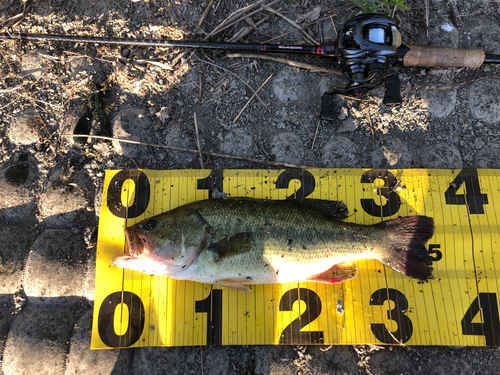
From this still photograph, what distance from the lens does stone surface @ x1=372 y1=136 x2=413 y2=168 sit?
3.54m

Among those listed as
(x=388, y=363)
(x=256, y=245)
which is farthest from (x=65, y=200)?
(x=388, y=363)

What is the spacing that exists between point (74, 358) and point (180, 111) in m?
3.33

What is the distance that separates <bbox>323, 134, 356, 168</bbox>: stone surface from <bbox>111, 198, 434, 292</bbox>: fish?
85 centimetres

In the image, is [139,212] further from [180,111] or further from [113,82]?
[113,82]

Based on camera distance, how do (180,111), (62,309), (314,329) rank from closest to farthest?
(314,329), (62,309), (180,111)

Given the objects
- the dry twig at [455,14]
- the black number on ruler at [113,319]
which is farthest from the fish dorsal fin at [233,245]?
the dry twig at [455,14]

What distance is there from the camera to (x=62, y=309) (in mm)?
3354

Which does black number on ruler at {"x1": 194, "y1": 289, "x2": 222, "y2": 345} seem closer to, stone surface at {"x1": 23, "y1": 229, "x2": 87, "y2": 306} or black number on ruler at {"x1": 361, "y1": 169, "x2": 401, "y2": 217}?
stone surface at {"x1": 23, "y1": 229, "x2": 87, "y2": 306}

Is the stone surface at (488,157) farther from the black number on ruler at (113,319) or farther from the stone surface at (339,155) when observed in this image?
the black number on ruler at (113,319)

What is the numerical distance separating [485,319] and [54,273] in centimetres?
520

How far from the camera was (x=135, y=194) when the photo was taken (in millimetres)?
3398

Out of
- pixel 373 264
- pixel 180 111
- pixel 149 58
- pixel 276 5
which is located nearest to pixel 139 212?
pixel 180 111

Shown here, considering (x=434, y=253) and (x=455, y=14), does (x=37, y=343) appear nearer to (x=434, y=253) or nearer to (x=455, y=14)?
(x=434, y=253)

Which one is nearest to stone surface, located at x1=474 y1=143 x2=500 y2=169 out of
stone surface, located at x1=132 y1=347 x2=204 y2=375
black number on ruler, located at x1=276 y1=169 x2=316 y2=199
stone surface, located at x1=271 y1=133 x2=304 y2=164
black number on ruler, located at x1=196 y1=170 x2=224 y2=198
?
black number on ruler, located at x1=276 y1=169 x2=316 y2=199
